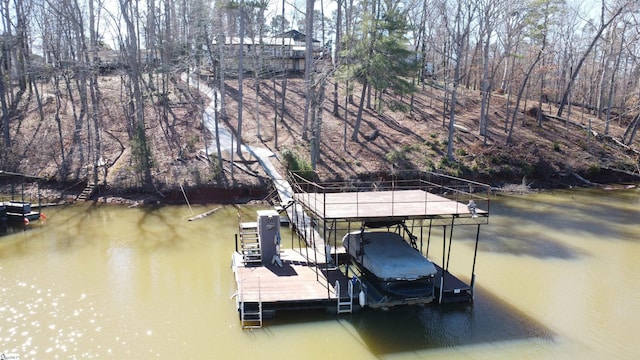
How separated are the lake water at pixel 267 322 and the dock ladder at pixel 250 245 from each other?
3.18 feet

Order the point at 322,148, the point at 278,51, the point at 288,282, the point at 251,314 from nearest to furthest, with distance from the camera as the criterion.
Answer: the point at 251,314 → the point at 288,282 → the point at 322,148 → the point at 278,51

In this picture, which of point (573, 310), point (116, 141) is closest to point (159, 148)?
point (116, 141)

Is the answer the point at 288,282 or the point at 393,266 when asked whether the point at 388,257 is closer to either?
the point at 393,266

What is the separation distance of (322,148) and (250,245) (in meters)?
17.2

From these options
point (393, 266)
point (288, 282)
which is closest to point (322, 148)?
point (288, 282)

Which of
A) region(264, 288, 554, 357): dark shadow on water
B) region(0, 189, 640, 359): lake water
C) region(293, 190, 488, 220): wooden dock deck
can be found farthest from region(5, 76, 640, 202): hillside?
region(264, 288, 554, 357): dark shadow on water

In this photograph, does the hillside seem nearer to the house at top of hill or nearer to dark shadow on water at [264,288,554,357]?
the house at top of hill

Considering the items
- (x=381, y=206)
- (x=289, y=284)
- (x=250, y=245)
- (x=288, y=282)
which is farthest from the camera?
(x=250, y=245)

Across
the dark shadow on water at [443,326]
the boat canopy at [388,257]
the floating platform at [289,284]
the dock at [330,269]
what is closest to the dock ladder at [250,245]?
the dock at [330,269]

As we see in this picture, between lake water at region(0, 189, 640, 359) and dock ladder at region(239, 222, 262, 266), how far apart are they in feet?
3.18

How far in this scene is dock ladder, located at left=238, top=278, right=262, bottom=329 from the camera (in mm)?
12336

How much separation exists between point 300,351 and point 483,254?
1008cm

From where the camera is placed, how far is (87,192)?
26.4 m

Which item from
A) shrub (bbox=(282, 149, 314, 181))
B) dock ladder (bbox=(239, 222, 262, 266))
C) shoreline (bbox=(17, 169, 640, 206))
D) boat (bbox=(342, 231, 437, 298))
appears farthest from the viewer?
shrub (bbox=(282, 149, 314, 181))
